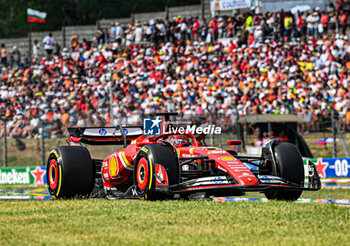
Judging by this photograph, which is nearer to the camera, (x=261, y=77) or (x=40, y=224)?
(x=40, y=224)

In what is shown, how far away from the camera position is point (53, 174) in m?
12.0

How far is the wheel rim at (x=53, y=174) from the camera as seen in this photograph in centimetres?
1173

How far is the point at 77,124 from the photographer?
2162 cm

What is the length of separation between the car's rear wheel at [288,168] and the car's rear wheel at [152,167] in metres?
1.64

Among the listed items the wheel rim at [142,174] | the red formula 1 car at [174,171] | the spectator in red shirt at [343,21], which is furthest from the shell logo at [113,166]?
the spectator in red shirt at [343,21]

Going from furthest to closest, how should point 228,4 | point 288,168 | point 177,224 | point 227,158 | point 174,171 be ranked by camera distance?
point 228,4 → point 288,168 → point 227,158 → point 174,171 → point 177,224

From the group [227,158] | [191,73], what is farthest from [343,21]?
[227,158]

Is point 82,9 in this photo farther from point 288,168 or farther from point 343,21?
point 288,168

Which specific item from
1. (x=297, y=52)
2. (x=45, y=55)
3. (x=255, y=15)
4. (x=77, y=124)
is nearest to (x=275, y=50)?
(x=297, y=52)

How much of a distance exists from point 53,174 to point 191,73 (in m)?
18.7

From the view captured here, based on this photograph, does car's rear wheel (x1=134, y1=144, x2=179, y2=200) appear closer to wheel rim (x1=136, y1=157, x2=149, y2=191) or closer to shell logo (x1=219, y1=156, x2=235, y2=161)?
wheel rim (x1=136, y1=157, x2=149, y2=191)

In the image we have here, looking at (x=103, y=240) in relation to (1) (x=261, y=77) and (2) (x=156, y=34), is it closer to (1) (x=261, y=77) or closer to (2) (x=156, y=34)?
(1) (x=261, y=77)

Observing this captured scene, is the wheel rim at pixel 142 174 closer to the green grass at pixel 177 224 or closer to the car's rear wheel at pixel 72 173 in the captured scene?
the green grass at pixel 177 224

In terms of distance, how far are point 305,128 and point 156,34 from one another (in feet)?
53.6
